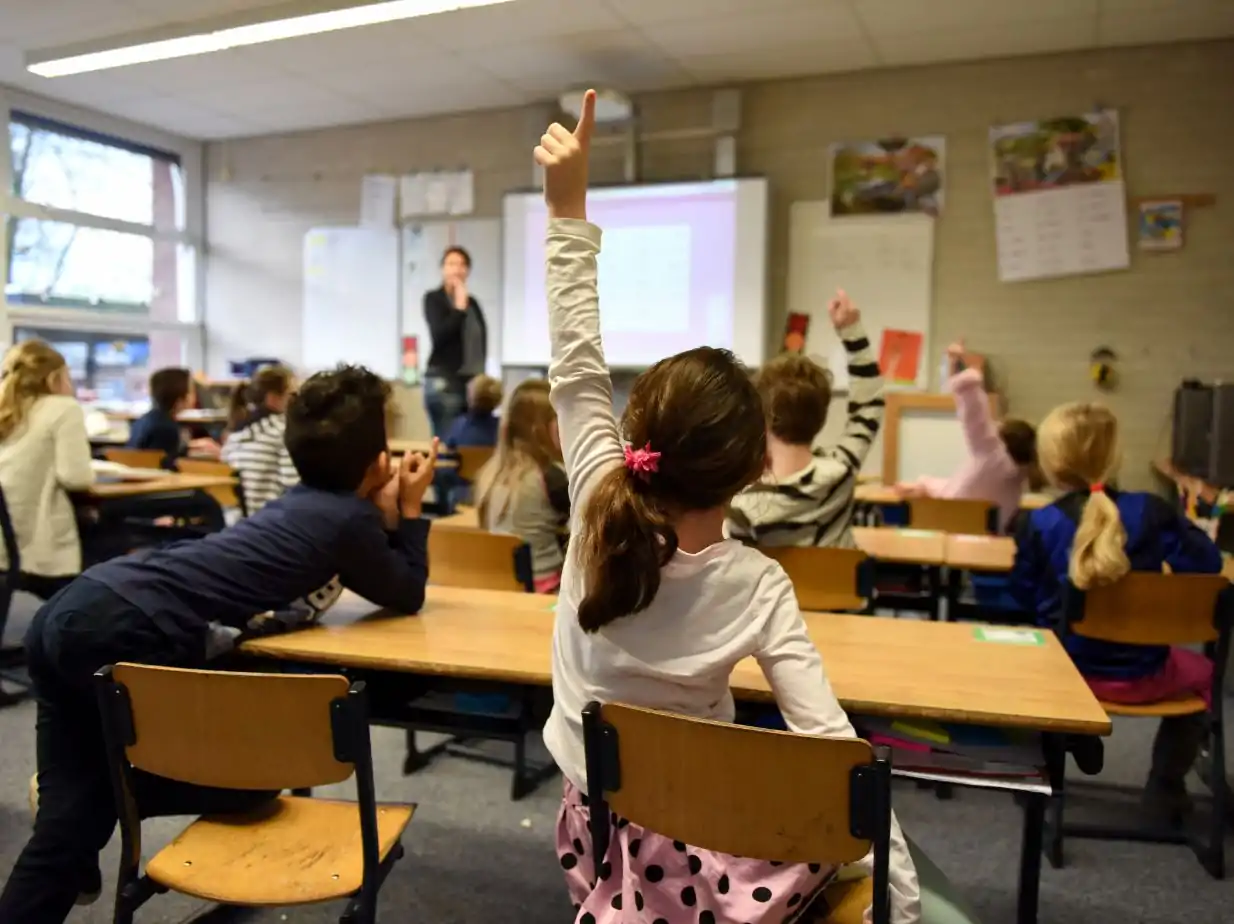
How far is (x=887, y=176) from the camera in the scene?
5590 mm

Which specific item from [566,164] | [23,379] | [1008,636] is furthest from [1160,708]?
[23,379]

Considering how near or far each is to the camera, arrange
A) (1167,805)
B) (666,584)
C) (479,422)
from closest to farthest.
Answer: (666,584) → (1167,805) → (479,422)

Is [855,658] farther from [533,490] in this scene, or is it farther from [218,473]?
[218,473]

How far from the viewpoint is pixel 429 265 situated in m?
6.84

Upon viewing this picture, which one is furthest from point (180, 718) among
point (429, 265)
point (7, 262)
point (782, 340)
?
point (7, 262)

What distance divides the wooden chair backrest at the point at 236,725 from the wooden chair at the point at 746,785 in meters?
0.37

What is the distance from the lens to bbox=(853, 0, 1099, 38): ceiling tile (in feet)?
15.1

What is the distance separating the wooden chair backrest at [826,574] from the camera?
2330 millimetres

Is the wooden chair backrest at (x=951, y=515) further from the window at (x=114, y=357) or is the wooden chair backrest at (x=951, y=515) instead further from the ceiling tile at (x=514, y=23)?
the window at (x=114, y=357)

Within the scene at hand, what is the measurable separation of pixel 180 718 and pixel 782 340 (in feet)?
16.2

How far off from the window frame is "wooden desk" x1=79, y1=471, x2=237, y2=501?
140 inches

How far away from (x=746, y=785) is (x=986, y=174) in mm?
5126

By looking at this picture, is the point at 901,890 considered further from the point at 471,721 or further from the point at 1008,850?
the point at 1008,850

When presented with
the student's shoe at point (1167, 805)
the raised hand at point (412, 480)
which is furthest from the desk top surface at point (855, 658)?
the student's shoe at point (1167, 805)
